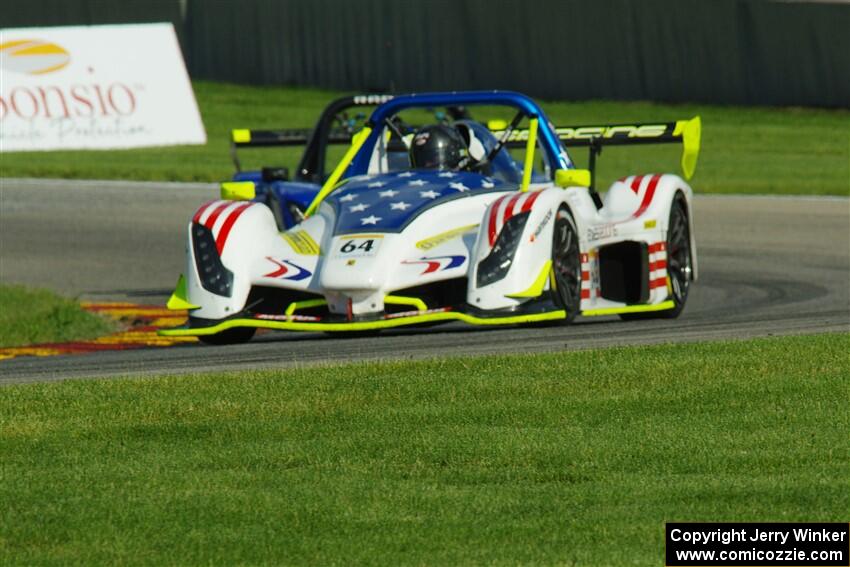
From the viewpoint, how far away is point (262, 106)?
31.9 meters

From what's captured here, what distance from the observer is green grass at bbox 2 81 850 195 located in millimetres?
23156

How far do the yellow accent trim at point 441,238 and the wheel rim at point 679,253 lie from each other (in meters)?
1.88

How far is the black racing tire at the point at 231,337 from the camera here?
10.9 m

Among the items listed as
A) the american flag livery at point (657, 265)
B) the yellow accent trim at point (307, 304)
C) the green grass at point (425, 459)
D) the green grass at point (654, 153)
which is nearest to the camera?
the green grass at point (425, 459)

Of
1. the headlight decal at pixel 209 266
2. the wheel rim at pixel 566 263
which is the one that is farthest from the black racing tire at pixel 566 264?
the headlight decal at pixel 209 266

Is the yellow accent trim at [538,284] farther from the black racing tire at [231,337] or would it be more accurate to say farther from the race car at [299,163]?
the race car at [299,163]

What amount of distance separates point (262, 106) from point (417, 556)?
27134 millimetres

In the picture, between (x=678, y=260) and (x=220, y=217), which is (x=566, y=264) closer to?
(x=678, y=260)

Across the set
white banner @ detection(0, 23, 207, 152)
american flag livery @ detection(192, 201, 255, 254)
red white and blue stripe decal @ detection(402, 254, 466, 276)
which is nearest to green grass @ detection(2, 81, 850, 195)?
white banner @ detection(0, 23, 207, 152)

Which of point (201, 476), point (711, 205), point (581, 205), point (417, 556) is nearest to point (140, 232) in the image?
point (711, 205)

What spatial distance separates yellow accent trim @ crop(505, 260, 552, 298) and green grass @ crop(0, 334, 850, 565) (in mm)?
1559

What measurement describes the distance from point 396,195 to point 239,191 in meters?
1.17

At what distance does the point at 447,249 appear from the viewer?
10.6 metres

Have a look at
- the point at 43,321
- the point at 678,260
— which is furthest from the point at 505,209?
the point at 43,321
